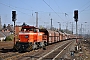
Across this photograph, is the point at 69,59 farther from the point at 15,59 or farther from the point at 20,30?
the point at 20,30

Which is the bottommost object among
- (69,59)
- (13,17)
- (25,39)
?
(69,59)

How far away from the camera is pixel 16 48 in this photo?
27781 mm

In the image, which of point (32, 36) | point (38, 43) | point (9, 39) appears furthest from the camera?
point (9, 39)

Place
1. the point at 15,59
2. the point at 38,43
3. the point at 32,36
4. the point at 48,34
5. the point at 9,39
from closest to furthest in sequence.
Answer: the point at 15,59, the point at 32,36, the point at 38,43, the point at 48,34, the point at 9,39

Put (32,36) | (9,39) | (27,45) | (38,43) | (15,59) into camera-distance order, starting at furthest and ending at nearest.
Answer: (9,39) → (38,43) → (32,36) → (27,45) → (15,59)

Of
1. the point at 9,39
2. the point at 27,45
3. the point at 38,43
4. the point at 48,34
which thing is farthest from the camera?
the point at 9,39

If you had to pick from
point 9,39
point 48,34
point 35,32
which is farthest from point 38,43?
point 9,39

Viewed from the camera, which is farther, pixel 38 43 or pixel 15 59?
pixel 38 43

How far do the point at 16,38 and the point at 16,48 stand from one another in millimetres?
2432

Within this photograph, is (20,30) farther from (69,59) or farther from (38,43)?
(69,59)

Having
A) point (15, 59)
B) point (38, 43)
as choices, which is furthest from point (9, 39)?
point (15, 59)

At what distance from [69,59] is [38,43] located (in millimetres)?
11684

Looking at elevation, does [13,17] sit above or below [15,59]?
above

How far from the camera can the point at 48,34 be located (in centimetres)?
4072
